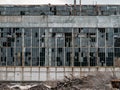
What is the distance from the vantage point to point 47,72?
5169cm

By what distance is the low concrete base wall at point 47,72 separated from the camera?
51562 mm

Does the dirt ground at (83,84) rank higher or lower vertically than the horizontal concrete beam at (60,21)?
lower

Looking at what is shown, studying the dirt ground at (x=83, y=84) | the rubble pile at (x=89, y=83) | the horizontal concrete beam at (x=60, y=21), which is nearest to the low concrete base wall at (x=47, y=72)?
the dirt ground at (x=83, y=84)

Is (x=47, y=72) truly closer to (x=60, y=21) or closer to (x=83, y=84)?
(x=60, y=21)

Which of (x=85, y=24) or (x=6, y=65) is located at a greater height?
(x=85, y=24)

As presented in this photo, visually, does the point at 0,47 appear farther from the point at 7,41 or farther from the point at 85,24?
the point at 85,24

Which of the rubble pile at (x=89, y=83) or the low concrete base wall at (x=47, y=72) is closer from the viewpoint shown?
the rubble pile at (x=89, y=83)

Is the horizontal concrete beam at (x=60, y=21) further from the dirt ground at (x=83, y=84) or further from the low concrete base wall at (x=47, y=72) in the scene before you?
the dirt ground at (x=83, y=84)

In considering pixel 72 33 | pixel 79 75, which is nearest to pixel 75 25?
pixel 72 33

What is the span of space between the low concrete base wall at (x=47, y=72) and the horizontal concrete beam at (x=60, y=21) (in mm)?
4628

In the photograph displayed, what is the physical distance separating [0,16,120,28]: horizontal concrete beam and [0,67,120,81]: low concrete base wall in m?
4.63

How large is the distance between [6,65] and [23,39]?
331 cm

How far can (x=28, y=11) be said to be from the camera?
53.3 m

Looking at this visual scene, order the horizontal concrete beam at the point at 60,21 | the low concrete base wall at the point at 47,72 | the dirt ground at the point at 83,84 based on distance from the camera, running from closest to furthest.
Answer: the dirt ground at the point at 83,84, the low concrete base wall at the point at 47,72, the horizontal concrete beam at the point at 60,21
